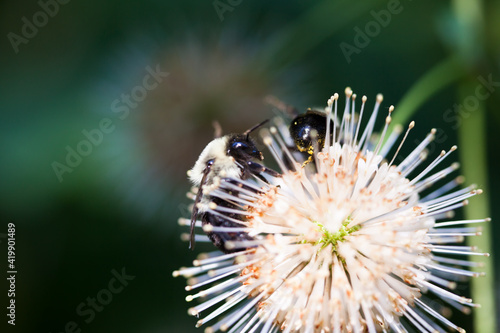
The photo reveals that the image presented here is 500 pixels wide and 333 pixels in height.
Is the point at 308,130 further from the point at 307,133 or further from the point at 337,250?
the point at 337,250

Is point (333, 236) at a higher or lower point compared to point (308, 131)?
lower

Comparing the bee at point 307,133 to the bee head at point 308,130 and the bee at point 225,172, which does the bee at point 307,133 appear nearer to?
the bee head at point 308,130

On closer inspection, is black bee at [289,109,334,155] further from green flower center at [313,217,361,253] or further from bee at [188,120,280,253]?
green flower center at [313,217,361,253]

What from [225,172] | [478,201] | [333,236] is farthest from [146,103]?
[478,201]

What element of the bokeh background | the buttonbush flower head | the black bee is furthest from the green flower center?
the bokeh background

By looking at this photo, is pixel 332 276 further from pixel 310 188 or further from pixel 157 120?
pixel 157 120
